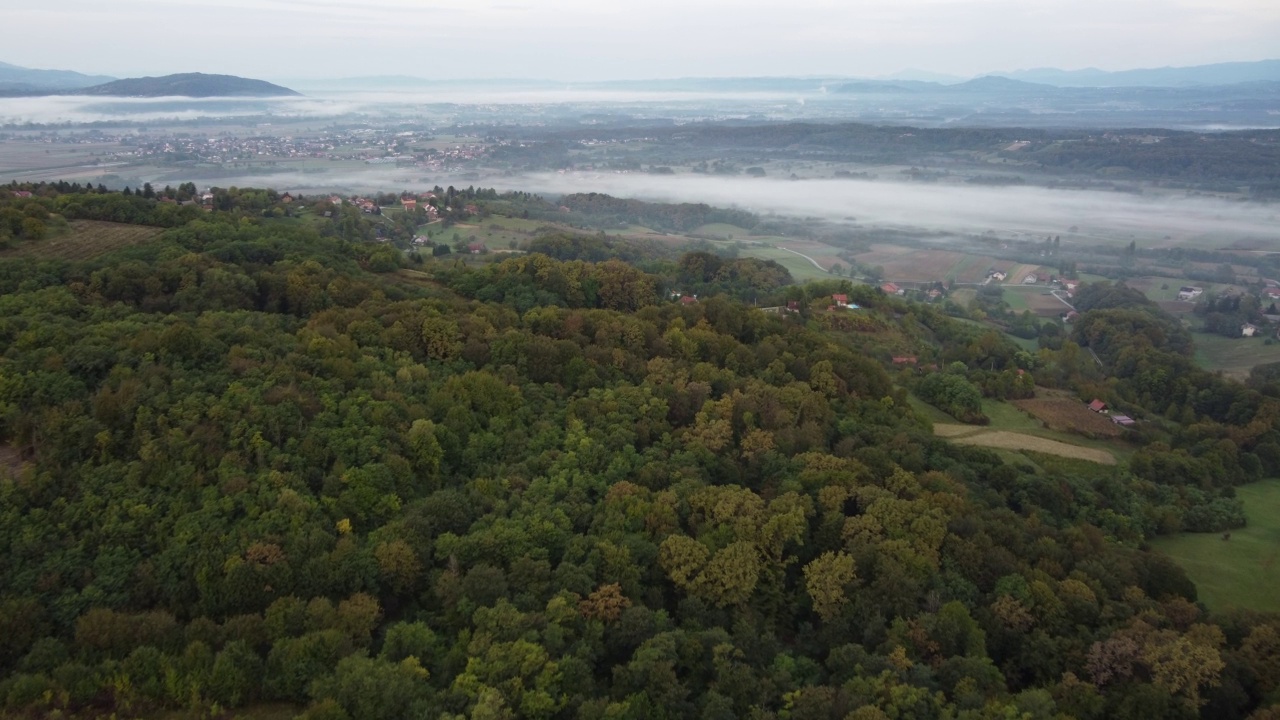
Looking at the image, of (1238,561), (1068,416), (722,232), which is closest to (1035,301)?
(722,232)

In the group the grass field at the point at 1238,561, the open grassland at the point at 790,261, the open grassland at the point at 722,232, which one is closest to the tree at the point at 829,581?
the grass field at the point at 1238,561

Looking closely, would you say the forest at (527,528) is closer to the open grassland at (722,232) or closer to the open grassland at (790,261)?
the open grassland at (790,261)

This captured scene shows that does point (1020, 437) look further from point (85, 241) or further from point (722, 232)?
point (722, 232)

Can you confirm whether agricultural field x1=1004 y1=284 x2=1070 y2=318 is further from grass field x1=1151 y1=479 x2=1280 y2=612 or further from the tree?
the tree

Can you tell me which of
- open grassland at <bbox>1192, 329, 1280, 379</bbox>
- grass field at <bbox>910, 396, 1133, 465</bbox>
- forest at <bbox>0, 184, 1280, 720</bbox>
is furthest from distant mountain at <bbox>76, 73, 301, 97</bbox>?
open grassland at <bbox>1192, 329, 1280, 379</bbox>

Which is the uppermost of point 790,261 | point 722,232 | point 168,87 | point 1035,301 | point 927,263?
point 168,87

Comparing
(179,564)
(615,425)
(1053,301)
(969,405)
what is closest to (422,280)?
(615,425)

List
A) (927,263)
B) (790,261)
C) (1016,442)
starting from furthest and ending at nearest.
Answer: (927,263) → (790,261) → (1016,442)

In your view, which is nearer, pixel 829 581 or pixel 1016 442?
pixel 829 581
